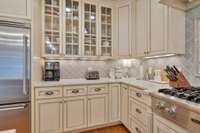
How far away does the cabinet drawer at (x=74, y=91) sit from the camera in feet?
8.07

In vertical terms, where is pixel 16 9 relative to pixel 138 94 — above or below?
above

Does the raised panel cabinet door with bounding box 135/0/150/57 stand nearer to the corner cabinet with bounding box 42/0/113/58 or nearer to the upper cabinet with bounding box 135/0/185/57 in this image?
the upper cabinet with bounding box 135/0/185/57

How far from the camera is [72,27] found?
9.53ft

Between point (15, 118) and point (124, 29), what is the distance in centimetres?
243

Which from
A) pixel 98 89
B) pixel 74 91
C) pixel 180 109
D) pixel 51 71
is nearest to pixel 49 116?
pixel 74 91

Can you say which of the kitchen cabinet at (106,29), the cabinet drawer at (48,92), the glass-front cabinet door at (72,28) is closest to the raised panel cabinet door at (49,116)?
the cabinet drawer at (48,92)

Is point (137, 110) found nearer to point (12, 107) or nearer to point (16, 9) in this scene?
point (12, 107)

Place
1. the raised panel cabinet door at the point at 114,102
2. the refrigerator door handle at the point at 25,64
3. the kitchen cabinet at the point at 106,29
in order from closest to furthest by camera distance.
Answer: the refrigerator door handle at the point at 25,64, the raised panel cabinet door at the point at 114,102, the kitchen cabinet at the point at 106,29

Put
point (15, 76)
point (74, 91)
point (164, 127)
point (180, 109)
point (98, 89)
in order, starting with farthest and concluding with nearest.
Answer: point (98, 89), point (74, 91), point (15, 76), point (164, 127), point (180, 109)

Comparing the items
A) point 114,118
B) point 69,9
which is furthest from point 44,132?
point 69,9

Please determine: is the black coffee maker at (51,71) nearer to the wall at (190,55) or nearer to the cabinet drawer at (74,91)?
the cabinet drawer at (74,91)

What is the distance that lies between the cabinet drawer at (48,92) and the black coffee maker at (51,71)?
39 centimetres

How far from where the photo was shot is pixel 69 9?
2.88m

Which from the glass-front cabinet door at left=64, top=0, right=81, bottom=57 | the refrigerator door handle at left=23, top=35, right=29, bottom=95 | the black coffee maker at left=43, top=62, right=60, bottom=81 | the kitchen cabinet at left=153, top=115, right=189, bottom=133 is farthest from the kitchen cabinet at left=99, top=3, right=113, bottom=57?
the kitchen cabinet at left=153, top=115, right=189, bottom=133
